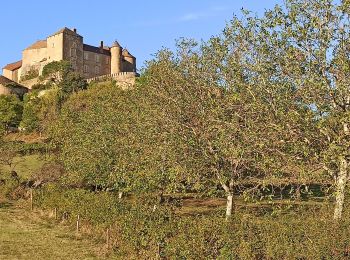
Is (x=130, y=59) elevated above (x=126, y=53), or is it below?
below

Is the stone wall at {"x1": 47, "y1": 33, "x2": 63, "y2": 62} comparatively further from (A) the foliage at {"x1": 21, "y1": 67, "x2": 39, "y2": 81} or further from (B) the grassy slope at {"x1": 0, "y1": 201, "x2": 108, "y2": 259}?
(B) the grassy slope at {"x1": 0, "y1": 201, "x2": 108, "y2": 259}

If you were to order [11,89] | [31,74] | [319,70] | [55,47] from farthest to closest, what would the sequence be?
[55,47], [31,74], [11,89], [319,70]

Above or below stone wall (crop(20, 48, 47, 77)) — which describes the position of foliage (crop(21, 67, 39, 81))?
below

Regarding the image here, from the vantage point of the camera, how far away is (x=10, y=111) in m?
87.9

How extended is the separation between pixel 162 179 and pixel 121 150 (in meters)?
4.60

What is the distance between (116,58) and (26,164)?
2868 inches

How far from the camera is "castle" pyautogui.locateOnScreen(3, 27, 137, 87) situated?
117 metres

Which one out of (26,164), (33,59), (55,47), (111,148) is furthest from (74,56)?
(111,148)

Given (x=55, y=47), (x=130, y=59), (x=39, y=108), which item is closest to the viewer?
(x=39, y=108)

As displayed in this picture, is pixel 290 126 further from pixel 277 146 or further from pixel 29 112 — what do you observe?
pixel 29 112

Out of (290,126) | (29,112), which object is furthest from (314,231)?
(29,112)

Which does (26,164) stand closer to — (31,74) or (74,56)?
(74,56)

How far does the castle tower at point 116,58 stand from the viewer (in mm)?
123500

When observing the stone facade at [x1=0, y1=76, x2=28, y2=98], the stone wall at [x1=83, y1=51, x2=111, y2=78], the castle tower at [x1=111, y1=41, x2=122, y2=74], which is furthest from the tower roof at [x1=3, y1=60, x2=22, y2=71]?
the castle tower at [x1=111, y1=41, x2=122, y2=74]
